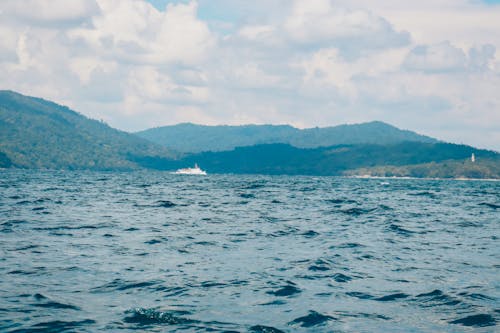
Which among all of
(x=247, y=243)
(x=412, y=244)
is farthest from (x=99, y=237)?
(x=412, y=244)

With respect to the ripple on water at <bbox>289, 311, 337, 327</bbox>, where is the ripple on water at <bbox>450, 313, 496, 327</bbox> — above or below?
below

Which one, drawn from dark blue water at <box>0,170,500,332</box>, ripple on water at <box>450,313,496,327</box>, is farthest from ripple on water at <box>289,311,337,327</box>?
ripple on water at <box>450,313,496,327</box>

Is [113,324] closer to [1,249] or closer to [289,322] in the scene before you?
[289,322]

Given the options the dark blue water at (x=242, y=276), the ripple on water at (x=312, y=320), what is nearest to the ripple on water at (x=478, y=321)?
the dark blue water at (x=242, y=276)

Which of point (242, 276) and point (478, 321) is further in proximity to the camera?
point (242, 276)

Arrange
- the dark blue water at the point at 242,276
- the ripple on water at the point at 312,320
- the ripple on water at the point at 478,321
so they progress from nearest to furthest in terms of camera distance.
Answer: the ripple on water at the point at 312,320 < the dark blue water at the point at 242,276 < the ripple on water at the point at 478,321

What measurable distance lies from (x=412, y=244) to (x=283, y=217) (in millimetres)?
18918

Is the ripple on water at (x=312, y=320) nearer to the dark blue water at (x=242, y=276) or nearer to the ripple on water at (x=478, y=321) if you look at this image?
the dark blue water at (x=242, y=276)

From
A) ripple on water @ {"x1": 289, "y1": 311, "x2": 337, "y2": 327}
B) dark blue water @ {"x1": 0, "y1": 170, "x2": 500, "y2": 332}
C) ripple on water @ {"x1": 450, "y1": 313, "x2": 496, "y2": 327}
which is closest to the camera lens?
ripple on water @ {"x1": 289, "y1": 311, "x2": 337, "y2": 327}

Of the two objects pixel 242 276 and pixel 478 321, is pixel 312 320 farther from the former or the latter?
pixel 242 276

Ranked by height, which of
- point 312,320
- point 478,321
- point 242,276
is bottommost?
point 478,321

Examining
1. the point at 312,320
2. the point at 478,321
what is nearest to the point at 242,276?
the point at 312,320

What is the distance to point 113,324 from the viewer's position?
16.5 meters

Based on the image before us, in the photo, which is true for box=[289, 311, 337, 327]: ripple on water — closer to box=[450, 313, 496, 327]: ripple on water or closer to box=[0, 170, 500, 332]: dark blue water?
box=[0, 170, 500, 332]: dark blue water
